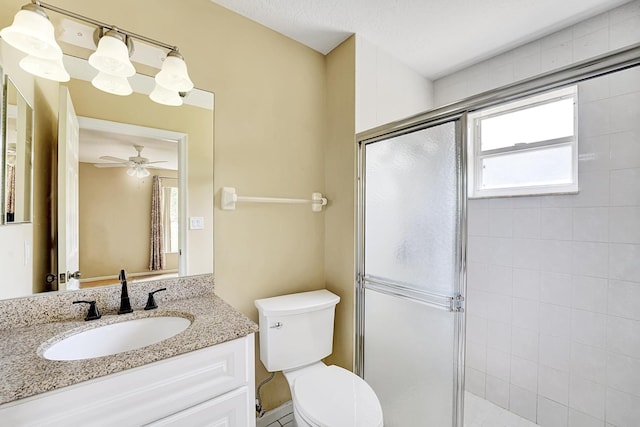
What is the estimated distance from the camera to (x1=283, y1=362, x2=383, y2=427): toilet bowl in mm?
1137

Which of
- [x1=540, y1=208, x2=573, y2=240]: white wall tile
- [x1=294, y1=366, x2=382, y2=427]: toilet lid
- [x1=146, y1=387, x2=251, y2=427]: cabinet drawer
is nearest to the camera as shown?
[x1=146, y1=387, x2=251, y2=427]: cabinet drawer

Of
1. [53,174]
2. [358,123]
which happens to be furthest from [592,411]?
[53,174]

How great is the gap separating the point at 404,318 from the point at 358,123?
1.20 m

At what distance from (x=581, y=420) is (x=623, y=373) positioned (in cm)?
38

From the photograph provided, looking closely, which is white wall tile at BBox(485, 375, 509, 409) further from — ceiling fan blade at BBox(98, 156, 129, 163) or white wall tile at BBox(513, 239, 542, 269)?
ceiling fan blade at BBox(98, 156, 129, 163)

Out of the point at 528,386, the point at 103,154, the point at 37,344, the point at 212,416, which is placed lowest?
the point at 528,386

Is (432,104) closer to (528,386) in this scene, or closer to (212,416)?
(528,386)

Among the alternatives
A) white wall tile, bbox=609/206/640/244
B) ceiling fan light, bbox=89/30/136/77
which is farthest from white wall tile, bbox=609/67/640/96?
ceiling fan light, bbox=89/30/136/77

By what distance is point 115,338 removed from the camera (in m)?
1.11

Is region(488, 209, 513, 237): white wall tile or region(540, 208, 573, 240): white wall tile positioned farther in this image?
region(488, 209, 513, 237): white wall tile

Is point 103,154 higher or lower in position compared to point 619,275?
higher

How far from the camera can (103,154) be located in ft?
4.09

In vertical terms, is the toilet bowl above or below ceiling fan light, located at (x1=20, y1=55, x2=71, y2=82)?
below

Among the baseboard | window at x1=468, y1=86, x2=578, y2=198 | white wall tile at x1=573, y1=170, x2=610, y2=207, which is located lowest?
the baseboard
